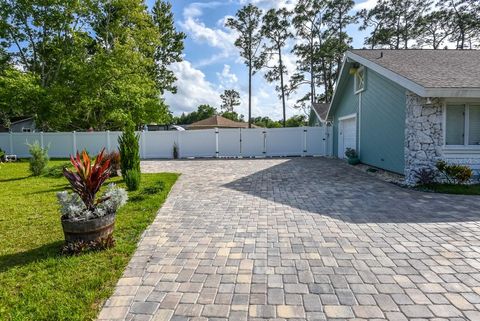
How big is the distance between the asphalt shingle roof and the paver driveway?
3164 millimetres

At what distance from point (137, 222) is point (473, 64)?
10736 mm

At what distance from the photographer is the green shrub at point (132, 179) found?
24.0 feet

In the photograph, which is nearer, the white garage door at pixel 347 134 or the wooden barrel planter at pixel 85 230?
the wooden barrel planter at pixel 85 230

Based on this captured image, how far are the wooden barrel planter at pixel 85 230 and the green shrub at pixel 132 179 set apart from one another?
12.4 feet

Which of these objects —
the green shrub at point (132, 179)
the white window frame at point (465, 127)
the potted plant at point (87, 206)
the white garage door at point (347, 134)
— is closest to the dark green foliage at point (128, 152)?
the green shrub at point (132, 179)

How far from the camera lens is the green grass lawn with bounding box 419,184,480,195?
21.6ft

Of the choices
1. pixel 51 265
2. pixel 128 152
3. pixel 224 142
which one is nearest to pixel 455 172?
pixel 128 152

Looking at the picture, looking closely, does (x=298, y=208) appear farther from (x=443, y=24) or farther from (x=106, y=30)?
(x=443, y=24)

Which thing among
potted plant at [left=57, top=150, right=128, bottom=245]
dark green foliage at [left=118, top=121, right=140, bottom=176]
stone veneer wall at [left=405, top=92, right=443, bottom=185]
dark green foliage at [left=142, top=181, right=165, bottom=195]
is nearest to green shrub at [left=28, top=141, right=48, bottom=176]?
dark green foliage at [left=118, top=121, right=140, bottom=176]

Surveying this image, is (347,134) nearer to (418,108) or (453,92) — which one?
(418,108)

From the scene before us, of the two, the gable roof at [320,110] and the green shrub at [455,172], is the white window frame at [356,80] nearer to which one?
the green shrub at [455,172]

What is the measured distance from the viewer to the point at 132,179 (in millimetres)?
7324

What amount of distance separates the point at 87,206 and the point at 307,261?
9.44ft

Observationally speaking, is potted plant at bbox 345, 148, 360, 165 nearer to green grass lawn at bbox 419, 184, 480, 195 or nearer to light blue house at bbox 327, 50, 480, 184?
light blue house at bbox 327, 50, 480, 184
